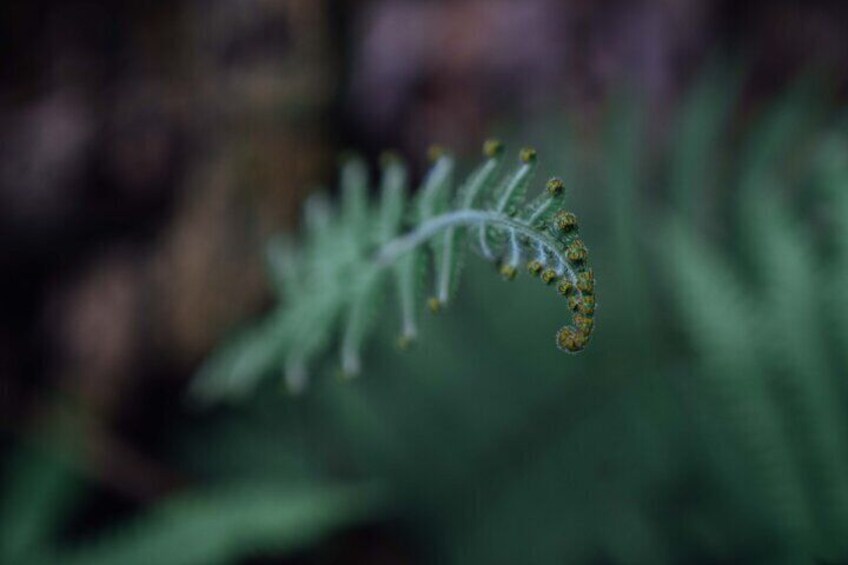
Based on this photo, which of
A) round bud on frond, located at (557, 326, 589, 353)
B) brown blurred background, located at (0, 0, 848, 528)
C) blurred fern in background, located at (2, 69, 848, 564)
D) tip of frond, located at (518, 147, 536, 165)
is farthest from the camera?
brown blurred background, located at (0, 0, 848, 528)

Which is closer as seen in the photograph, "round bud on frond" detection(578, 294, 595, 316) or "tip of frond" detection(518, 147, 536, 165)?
"round bud on frond" detection(578, 294, 595, 316)

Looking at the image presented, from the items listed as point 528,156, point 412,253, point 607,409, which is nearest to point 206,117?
point 607,409

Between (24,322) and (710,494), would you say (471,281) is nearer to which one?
(710,494)

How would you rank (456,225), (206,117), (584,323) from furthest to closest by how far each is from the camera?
(206,117) < (456,225) < (584,323)

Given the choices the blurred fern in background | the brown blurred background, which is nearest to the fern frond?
the blurred fern in background

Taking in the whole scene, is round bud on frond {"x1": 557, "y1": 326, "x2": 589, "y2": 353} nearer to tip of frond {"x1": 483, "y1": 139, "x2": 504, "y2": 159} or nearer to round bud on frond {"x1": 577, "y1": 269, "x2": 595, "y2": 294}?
round bud on frond {"x1": 577, "y1": 269, "x2": 595, "y2": 294}

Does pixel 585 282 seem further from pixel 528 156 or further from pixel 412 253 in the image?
pixel 412 253

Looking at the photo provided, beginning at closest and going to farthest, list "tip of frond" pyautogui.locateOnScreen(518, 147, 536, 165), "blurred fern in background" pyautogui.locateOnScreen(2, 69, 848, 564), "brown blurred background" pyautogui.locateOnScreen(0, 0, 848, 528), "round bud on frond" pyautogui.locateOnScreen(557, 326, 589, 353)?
"round bud on frond" pyautogui.locateOnScreen(557, 326, 589, 353) → "tip of frond" pyautogui.locateOnScreen(518, 147, 536, 165) → "blurred fern in background" pyautogui.locateOnScreen(2, 69, 848, 564) → "brown blurred background" pyautogui.locateOnScreen(0, 0, 848, 528)
